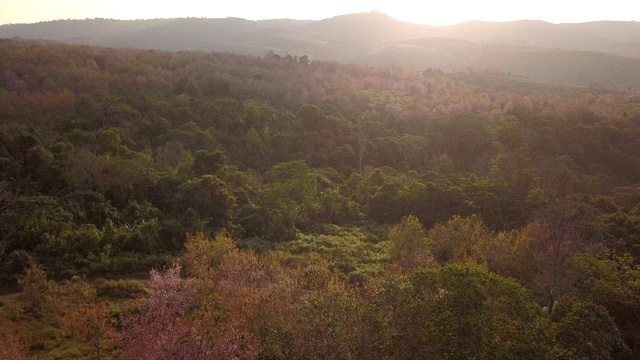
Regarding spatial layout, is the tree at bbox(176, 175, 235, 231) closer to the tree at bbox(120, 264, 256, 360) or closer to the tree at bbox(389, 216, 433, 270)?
the tree at bbox(389, 216, 433, 270)

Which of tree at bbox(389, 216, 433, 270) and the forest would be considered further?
tree at bbox(389, 216, 433, 270)

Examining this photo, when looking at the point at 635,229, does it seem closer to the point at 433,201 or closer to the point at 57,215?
the point at 433,201

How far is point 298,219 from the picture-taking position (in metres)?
45.6

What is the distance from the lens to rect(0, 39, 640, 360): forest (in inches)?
722

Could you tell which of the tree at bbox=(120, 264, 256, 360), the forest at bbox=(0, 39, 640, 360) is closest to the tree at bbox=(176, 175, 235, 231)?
the forest at bbox=(0, 39, 640, 360)

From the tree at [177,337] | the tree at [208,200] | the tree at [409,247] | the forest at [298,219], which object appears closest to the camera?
the tree at [177,337]

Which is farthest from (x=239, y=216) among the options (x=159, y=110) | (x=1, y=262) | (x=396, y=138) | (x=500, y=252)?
(x=396, y=138)

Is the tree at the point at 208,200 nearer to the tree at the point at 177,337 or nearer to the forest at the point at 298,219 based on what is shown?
the forest at the point at 298,219

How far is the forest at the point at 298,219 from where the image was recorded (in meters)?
18.3

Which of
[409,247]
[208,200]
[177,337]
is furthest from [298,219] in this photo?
[177,337]

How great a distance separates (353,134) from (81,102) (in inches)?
1429

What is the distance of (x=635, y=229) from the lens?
34719 millimetres

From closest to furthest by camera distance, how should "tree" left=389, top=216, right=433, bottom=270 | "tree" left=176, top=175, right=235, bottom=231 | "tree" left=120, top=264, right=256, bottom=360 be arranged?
"tree" left=120, top=264, right=256, bottom=360, "tree" left=389, top=216, right=433, bottom=270, "tree" left=176, top=175, right=235, bottom=231

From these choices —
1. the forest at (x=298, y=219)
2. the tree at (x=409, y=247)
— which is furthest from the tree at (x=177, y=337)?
the tree at (x=409, y=247)
